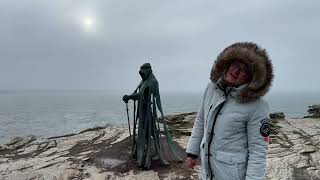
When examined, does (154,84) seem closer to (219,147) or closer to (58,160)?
(58,160)

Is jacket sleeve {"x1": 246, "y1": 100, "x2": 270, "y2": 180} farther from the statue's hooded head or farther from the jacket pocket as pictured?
the statue's hooded head

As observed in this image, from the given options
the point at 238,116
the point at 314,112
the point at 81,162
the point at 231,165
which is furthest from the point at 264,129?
the point at 314,112

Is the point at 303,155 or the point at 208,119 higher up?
the point at 208,119

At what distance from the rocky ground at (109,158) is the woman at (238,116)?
362 centimetres

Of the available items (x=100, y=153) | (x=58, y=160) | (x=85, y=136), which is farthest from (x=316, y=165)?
(x=85, y=136)

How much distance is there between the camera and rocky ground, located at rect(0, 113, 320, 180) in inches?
252

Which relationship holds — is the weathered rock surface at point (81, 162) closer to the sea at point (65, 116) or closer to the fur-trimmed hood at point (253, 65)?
the sea at point (65, 116)

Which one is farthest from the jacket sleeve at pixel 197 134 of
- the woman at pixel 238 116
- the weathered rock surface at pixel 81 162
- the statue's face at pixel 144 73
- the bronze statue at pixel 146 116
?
the statue's face at pixel 144 73

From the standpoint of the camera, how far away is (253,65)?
2.68 m

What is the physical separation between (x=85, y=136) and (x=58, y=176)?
12.9 ft

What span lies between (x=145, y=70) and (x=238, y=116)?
4191mm

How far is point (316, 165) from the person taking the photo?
6.79 metres

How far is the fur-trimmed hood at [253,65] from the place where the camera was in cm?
263

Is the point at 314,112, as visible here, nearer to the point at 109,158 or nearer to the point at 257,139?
the point at 109,158
